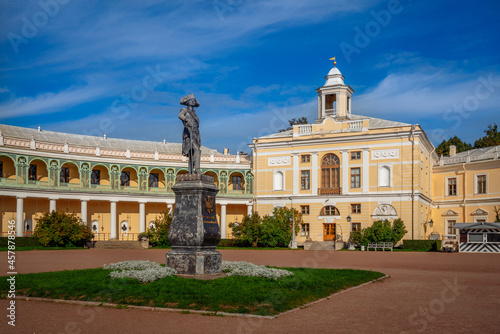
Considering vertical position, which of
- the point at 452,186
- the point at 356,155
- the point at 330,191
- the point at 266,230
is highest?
the point at 356,155

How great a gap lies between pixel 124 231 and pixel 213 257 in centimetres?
3995

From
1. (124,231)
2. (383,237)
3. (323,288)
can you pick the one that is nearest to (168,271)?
(323,288)

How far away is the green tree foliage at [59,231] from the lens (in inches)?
1602

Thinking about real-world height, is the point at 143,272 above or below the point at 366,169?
below

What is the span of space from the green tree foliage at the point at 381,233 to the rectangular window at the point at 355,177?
5.48 meters

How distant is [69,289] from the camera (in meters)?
12.8

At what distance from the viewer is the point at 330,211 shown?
4856cm

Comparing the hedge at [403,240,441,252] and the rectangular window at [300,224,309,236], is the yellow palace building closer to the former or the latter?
the rectangular window at [300,224,309,236]

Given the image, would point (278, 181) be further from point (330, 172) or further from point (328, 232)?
point (328, 232)

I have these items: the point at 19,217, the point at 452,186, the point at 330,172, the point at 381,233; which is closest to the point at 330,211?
the point at 330,172

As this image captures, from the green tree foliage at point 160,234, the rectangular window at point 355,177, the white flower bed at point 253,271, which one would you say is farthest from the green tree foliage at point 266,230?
the white flower bed at point 253,271

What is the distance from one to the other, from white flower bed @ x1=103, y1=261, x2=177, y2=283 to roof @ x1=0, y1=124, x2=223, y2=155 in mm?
35579

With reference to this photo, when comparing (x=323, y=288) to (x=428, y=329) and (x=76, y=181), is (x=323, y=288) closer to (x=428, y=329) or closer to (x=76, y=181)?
(x=428, y=329)

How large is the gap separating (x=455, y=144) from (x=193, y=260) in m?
69.4
